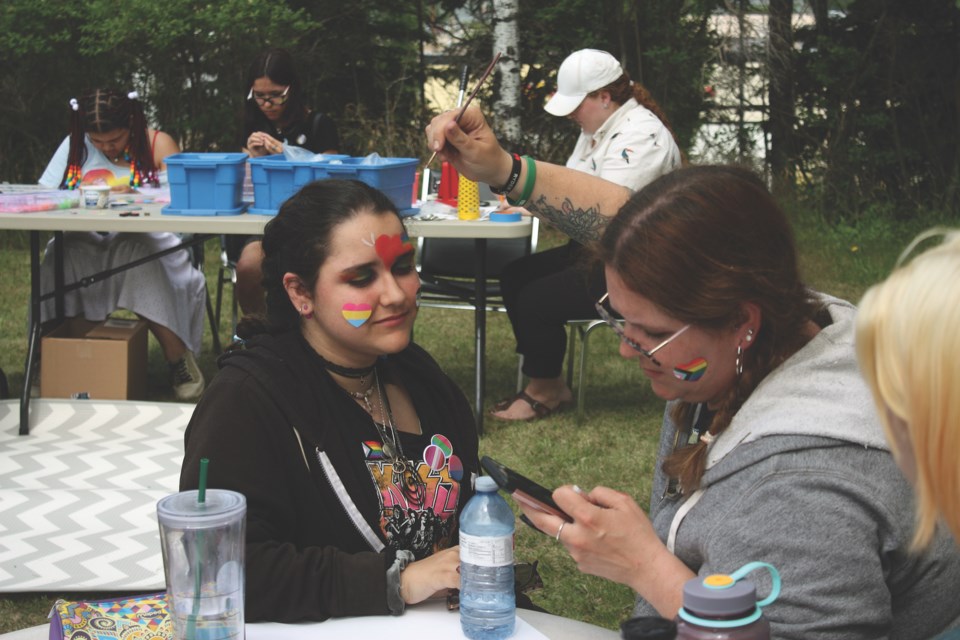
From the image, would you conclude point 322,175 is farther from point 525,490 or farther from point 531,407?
point 525,490

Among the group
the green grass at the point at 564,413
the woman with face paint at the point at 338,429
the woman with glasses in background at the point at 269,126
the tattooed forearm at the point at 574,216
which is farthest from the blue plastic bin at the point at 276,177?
the woman with face paint at the point at 338,429

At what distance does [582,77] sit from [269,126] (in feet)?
5.50

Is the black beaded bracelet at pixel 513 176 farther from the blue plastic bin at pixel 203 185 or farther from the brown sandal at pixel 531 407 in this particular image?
the brown sandal at pixel 531 407

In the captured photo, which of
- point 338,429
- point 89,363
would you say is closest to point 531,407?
point 89,363

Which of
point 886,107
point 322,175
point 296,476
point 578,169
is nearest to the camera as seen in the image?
point 296,476

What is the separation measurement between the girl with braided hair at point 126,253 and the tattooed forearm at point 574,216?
308 cm

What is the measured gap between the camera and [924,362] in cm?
111

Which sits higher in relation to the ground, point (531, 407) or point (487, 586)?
point (487, 586)

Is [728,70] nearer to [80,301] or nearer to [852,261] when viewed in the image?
[852,261]

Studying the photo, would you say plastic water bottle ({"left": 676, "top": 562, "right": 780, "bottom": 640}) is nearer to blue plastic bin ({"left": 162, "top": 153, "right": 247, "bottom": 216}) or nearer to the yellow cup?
the yellow cup

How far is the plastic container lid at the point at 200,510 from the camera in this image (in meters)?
1.40

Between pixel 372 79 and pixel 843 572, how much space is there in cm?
951

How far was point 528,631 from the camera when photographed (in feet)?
5.44

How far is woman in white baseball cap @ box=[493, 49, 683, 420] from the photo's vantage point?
463cm
